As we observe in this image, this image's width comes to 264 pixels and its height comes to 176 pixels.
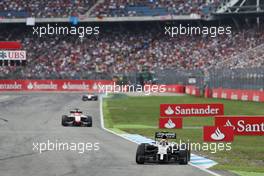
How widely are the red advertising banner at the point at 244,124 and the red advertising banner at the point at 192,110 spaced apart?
20.9 feet

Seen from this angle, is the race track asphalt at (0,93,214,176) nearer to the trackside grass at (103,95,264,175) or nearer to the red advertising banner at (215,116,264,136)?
the trackside grass at (103,95,264,175)

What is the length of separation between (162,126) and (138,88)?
44.9 meters

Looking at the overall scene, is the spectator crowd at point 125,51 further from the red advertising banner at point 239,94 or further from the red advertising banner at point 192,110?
the red advertising banner at point 192,110

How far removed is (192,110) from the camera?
27219 mm

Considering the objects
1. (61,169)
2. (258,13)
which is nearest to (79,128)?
(61,169)

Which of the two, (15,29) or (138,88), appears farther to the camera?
(15,29)

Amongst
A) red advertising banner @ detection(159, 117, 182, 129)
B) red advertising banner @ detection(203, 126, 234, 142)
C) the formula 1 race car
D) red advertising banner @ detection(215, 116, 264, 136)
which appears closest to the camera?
the formula 1 race car

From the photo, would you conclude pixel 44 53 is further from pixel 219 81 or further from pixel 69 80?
pixel 219 81

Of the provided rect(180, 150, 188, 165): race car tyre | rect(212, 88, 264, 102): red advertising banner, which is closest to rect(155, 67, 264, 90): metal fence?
rect(212, 88, 264, 102): red advertising banner

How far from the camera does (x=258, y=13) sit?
72812 mm

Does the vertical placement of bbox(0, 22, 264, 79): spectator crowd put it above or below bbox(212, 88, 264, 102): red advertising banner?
above

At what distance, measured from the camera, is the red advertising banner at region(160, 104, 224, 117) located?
27.1 meters

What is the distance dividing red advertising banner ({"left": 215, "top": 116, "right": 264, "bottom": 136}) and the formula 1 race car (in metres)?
4.54

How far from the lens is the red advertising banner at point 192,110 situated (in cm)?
2714
